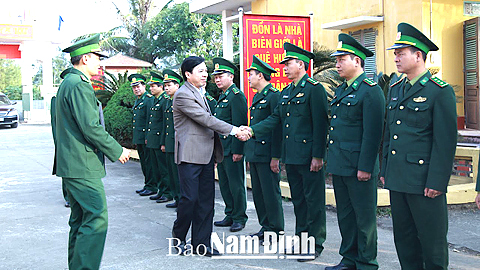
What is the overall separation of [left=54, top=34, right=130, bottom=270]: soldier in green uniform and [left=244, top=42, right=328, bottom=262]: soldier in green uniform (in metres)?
1.70

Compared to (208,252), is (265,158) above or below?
above

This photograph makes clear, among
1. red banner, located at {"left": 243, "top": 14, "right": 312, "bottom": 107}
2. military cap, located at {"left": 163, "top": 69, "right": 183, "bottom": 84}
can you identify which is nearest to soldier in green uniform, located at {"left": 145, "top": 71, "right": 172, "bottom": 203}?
military cap, located at {"left": 163, "top": 69, "right": 183, "bottom": 84}

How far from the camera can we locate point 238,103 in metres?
6.01

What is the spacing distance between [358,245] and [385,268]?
50 cm

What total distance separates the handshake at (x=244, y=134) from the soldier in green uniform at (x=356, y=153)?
98cm

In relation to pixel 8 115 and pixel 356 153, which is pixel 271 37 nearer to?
pixel 356 153

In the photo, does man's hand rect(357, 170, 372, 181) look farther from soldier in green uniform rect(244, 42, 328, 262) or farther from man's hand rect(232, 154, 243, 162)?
man's hand rect(232, 154, 243, 162)

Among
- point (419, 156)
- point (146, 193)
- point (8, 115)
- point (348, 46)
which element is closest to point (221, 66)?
point (348, 46)

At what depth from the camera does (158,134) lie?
26.2 feet

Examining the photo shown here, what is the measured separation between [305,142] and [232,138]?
1338 millimetres

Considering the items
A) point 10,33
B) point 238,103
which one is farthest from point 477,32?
point 10,33

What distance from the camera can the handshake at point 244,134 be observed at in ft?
16.6

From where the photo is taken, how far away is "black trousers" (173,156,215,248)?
497 cm

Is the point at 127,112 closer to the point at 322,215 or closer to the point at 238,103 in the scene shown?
the point at 238,103
